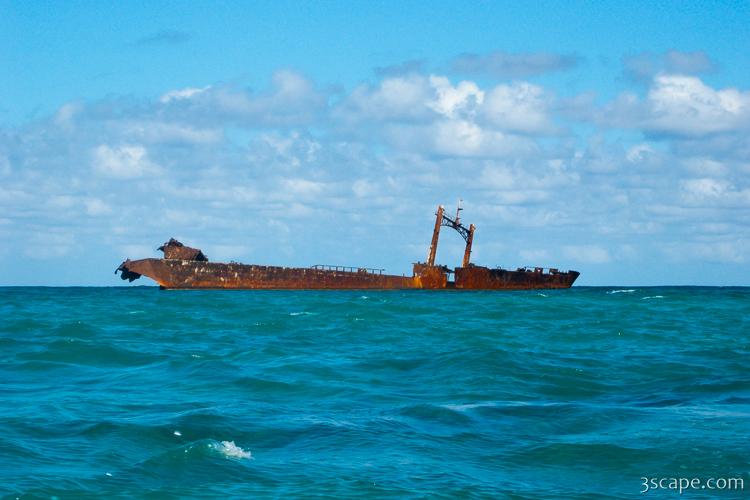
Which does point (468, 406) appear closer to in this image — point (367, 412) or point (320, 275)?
point (367, 412)

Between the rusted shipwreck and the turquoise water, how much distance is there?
36825mm

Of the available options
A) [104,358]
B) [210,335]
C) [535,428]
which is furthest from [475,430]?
[210,335]

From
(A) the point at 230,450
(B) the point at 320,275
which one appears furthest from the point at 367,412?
(B) the point at 320,275

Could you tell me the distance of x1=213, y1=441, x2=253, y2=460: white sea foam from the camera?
13.9 m

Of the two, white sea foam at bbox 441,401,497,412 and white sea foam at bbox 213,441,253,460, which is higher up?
white sea foam at bbox 441,401,497,412

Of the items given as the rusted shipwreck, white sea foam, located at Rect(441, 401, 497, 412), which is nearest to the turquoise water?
white sea foam, located at Rect(441, 401, 497, 412)

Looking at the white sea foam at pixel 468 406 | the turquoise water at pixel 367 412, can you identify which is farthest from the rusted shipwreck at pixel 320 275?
the white sea foam at pixel 468 406

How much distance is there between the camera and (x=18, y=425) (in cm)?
1566

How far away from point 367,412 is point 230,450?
4238mm

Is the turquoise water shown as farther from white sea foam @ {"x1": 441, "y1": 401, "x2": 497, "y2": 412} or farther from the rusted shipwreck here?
the rusted shipwreck

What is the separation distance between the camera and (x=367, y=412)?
17828mm

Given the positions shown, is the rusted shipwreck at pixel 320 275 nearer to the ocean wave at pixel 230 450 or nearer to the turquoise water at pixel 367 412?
the turquoise water at pixel 367 412

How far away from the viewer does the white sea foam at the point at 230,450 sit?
13910 mm

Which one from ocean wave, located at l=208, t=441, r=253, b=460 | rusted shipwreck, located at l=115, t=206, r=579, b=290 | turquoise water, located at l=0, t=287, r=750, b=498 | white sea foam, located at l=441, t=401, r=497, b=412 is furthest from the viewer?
rusted shipwreck, located at l=115, t=206, r=579, b=290
